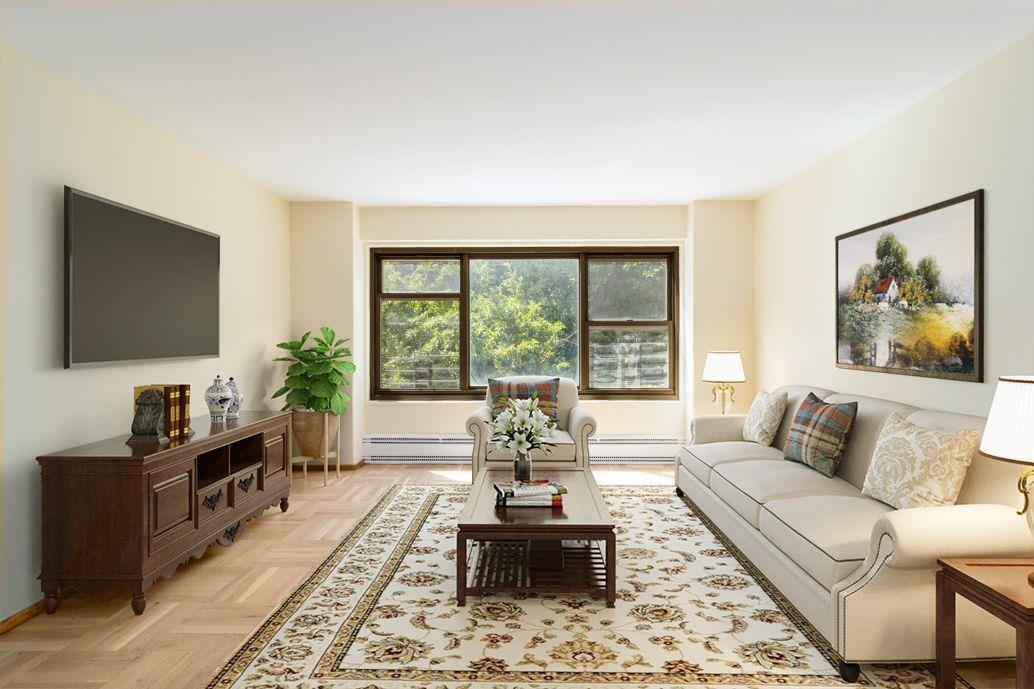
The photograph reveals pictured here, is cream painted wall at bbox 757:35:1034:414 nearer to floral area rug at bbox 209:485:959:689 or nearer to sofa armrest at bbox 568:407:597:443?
floral area rug at bbox 209:485:959:689

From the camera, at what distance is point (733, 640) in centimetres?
271

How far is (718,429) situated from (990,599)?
2.99m

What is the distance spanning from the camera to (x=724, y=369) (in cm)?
559

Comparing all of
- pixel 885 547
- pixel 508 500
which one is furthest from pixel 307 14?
pixel 885 547

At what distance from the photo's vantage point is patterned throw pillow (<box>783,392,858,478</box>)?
144 inches

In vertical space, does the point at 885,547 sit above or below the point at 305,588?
above

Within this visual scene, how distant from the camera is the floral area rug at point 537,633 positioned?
2.41 meters

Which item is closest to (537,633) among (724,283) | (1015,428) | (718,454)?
(1015,428)

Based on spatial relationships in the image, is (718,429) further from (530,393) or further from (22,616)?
(22,616)

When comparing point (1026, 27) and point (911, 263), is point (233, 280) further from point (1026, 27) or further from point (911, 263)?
point (1026, 27)

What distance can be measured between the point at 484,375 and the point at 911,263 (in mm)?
4116

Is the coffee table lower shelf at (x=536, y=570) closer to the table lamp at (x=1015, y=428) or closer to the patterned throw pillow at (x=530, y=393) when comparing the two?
the table lamp at (x=1015, y=428)

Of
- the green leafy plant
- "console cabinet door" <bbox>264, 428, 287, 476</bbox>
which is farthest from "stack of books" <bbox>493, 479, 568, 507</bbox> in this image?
the green leafy plant

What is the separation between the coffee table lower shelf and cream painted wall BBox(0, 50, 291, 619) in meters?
2.12
